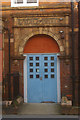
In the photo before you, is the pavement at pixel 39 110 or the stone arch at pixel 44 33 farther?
the stone arch at pixel 44 33

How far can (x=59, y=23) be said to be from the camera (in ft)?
22.6

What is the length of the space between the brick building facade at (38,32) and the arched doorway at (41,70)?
0.66ft

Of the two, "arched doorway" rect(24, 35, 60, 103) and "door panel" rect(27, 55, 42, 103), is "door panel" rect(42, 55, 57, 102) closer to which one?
"arched doorway" rect(24, 35, 60, 103)

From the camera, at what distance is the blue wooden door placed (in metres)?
7.05

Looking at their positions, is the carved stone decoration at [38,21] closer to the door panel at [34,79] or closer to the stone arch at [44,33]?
the stone arch at [44,33]

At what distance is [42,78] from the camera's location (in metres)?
7.08

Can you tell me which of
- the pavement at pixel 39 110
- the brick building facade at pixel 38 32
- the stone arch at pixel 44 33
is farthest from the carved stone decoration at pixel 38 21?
the pavement at pixel 39 110

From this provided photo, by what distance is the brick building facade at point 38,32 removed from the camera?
6848 millimetres

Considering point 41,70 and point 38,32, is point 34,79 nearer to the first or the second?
point 41,70

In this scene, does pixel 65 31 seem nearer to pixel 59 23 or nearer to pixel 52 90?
pixel 59 23

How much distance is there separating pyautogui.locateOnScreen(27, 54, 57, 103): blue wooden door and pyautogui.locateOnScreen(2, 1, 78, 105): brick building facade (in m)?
0.33

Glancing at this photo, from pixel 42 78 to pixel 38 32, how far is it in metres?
2.24

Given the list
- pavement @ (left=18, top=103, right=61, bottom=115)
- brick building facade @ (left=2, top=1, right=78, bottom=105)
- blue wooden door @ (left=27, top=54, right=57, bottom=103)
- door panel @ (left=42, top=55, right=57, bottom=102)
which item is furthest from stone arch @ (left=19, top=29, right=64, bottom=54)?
pavement @ (left=18, top=103, right=61, bottom=115)

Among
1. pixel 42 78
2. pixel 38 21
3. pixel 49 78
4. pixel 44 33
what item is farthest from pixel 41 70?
pixel 38 21
